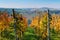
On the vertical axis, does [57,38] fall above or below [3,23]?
below

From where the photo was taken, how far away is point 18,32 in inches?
1478

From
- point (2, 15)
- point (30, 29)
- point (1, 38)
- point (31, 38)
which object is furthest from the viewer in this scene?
point (30, 29)

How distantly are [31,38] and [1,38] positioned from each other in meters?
13.7

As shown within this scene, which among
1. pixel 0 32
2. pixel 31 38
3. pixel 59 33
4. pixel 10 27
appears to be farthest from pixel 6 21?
pixel 59 33

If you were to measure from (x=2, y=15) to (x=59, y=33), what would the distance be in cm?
1513

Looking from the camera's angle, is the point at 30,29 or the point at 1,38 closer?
the point at 1,38

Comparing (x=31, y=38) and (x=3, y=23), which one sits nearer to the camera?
(x=3, y=23)

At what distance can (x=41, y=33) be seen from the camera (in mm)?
42438

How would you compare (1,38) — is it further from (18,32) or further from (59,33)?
(59,33)

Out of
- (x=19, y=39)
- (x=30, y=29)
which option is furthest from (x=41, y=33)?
(x=30, y=29)

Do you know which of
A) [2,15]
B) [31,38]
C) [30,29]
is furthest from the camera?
[30,29]

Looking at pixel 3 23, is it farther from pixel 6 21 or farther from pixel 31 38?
pixel 31 38

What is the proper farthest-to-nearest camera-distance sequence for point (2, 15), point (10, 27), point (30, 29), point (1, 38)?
point (30, 29)
point (2, 15)
point (10, 27)
point (1, 38)

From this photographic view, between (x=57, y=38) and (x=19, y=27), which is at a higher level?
(x=19, y=27)
